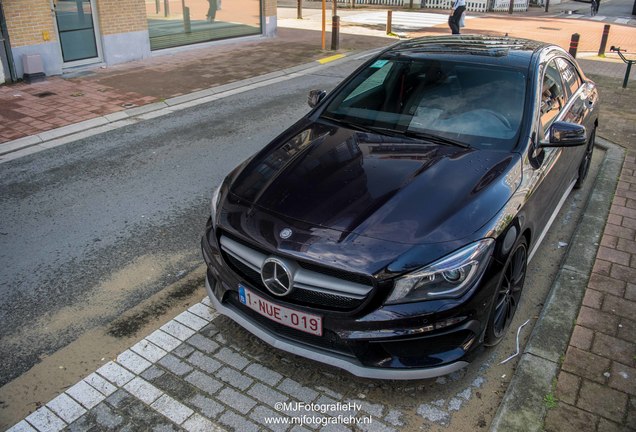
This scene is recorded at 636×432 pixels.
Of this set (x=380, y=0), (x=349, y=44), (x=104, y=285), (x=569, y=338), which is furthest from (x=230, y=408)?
(x=380, y=0)

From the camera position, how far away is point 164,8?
1361 centimetres

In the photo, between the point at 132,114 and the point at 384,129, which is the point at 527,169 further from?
the point at 132,114

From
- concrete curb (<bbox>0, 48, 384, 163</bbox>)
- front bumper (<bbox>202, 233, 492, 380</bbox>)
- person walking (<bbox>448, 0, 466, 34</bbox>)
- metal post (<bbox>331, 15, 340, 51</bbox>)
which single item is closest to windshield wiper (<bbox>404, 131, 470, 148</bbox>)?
front bumper (<bbox>202, 233, 492, 380</bbox>)

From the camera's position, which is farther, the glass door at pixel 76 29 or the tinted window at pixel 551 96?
the glass door at pixel 76 29

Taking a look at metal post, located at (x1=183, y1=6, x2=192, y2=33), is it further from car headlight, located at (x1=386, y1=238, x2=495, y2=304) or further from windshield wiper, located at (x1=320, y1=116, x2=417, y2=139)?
car headlight, located at (x1=386, y1=238, x2=495, y2=304)

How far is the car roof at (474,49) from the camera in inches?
165

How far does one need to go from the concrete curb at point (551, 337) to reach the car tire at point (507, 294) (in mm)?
210

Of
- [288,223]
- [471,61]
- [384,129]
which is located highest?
[471,61]

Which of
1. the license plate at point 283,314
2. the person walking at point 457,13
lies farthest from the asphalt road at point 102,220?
the person walking at point 457,13

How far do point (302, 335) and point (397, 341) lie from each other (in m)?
0.52

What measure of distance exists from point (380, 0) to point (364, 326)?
30.8 meters

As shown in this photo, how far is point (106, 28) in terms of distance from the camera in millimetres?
11992

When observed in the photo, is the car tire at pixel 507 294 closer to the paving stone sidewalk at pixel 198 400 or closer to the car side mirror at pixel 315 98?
the paving stone sidewalk at pixel 198 400

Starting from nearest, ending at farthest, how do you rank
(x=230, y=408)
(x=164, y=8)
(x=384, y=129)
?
(x=230, y=408)
(x=384, y=129)
(x=164, y=8)
